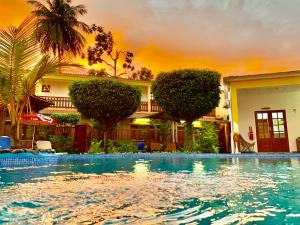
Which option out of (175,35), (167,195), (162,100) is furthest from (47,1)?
(167,195)

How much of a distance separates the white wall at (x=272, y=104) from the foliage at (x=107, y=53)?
18360 millimetres

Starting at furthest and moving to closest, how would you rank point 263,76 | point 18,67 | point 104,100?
point 104,100, point 263,76, point 18,67

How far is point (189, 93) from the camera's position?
14.6 m

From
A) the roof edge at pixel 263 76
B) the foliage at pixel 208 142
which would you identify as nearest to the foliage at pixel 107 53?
the foliage at pixel 208 142

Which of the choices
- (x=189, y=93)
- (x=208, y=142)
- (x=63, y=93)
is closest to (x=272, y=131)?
(x=208, y=142)

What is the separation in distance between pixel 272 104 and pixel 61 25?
19.0 metres

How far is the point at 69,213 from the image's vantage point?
91.4 inches

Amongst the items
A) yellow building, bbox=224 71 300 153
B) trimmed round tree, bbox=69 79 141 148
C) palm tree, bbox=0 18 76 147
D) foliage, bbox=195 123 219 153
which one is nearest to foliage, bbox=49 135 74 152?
trimmed round tree, bbox=69 79 141 148

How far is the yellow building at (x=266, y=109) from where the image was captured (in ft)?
48.5

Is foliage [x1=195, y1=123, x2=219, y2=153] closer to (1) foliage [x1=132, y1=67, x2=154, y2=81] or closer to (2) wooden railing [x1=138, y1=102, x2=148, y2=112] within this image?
(2) wooden railing [x1=138, y1=102, x2=148, y2=112]

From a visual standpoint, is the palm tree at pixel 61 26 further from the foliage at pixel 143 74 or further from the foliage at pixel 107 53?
the foliage at pixel 143 74

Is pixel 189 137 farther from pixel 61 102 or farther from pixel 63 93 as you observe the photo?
pixel 63 93

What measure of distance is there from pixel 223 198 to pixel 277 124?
14384mm

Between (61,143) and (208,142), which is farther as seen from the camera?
(61,143)
